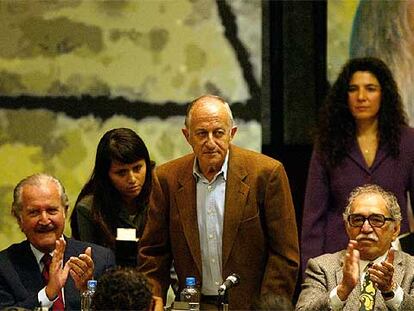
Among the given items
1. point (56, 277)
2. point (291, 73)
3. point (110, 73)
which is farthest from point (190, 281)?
point (291, 73)

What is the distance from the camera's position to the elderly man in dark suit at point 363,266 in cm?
403

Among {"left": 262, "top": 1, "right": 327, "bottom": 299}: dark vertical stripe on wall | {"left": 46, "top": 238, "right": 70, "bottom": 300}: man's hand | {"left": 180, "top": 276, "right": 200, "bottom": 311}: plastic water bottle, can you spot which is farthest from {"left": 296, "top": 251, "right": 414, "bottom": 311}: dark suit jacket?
{"left": 262, "top": 1, "right": 327, "bottom": 299}: dark vertical stripe on wall

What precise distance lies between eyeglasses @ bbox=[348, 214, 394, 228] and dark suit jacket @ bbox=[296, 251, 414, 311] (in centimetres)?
15

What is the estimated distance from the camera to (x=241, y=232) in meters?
4.46

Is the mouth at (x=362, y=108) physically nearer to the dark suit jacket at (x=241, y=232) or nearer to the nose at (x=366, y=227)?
the dark suit jacket at (x=241, y=232)

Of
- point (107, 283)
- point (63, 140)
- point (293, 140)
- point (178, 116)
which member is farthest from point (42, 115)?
point (107, 283)

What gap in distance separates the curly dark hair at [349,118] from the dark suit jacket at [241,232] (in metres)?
0.73

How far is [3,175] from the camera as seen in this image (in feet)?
20.1

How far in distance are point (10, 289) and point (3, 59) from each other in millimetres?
2004

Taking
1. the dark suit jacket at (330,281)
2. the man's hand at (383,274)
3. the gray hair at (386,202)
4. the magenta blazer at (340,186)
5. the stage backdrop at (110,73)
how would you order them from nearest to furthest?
1. the man's hand at (383,274)
2. the dark suit jacket at (330,281)
3. the gray hair at (386,202)
4. the magenta blazer at (340,186)
5. the stage backdrop at (110,73)

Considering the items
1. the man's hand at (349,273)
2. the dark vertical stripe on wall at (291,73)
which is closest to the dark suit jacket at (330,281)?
the man's hand at (349,273)

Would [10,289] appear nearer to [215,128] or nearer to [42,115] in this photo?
[215,128]

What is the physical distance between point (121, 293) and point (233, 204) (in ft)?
4.12

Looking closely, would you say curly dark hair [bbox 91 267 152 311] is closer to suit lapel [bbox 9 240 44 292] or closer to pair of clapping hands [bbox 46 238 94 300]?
pair of clapping hands [bbox 46 238 94 300]
